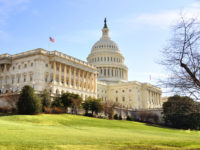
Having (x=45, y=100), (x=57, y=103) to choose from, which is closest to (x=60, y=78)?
(x=57, y=103)

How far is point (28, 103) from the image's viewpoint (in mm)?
56438

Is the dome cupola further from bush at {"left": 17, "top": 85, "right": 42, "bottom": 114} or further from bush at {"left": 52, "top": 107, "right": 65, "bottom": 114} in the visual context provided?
bush at {"left": 17, "top": 85, "right": 42, "bottom": 114}

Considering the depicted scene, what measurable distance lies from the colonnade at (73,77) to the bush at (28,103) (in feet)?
72.8

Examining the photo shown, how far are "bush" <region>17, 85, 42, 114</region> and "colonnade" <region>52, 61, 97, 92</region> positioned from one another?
72.8ft

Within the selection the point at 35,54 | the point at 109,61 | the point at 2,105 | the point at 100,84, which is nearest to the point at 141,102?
the point at 100,84

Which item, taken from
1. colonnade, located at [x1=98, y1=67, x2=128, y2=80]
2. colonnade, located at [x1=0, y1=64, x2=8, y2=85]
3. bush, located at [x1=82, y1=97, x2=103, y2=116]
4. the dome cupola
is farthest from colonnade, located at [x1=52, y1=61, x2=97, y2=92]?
colonnade, located at [x1=98, y1=67, x2=128, y2=80]

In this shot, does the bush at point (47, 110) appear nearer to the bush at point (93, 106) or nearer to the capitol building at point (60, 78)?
the capitol building at point (60, 78)

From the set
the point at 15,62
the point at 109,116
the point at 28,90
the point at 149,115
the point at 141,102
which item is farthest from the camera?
the point at 141,102

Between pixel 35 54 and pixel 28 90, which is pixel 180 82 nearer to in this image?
pixel 28 90

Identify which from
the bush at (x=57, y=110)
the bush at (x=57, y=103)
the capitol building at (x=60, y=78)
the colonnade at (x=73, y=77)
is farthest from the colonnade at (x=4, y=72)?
the bush at (x=57, y=110)

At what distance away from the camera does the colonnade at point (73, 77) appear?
8297 centimetres

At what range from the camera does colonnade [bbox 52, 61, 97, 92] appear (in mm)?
82969

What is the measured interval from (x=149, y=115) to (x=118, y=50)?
60820mm

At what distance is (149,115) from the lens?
9400cm
